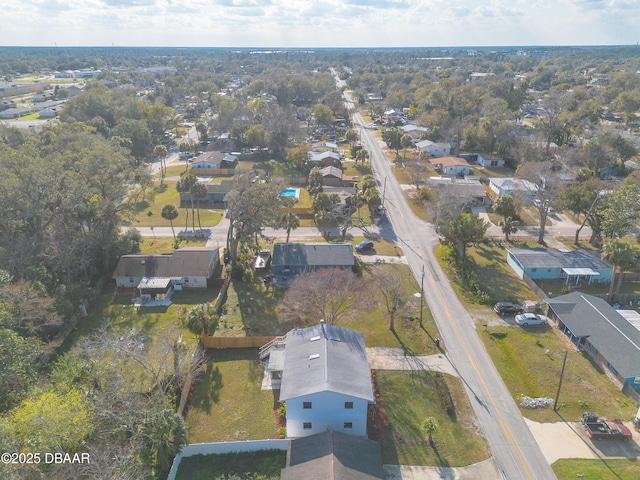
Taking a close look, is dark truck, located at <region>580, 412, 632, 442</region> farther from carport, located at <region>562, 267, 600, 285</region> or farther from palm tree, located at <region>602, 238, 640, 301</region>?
carport, located at <region>562, 267, 600, 285</region>

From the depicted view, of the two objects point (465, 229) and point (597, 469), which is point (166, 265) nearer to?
point (465, 229)

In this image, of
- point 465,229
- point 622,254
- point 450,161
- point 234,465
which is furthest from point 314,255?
point 450,161

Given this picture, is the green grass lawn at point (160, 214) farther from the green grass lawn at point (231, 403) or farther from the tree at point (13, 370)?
the tree at point (13, 370)

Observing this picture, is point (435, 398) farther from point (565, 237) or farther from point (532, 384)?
point (565, 237)

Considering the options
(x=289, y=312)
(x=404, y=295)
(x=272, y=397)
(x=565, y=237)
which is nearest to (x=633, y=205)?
(x=565, y=237)

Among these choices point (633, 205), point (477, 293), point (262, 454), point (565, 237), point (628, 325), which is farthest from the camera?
point (565, 237)

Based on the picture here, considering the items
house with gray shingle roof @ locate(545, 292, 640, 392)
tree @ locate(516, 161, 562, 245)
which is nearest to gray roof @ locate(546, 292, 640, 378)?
house with gray shingle roof @ locate(545, 292, 640, 392)
